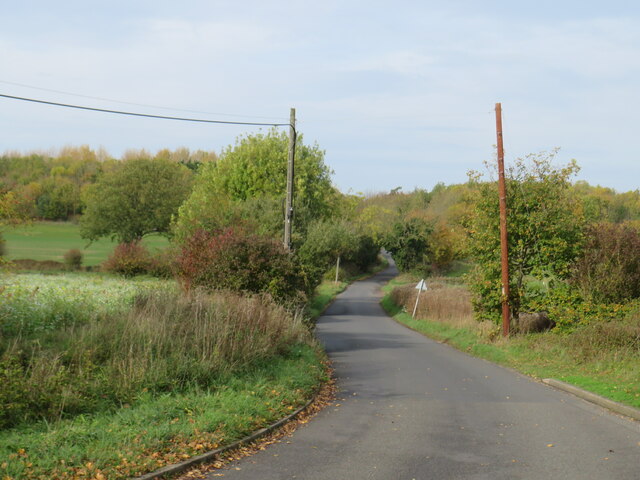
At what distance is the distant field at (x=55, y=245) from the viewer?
8106cm

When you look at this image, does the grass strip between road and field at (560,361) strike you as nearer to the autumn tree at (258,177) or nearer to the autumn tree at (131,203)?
the autumn tree at (258,177)

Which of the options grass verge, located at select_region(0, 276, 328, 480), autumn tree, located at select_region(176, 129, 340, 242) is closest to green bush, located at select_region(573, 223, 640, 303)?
grass verge, located at select_region(0, 276, 328, 480)

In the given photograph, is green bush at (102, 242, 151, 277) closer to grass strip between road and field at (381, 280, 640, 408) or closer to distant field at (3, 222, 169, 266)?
grass strip between road and field at (381, 280, 640, 408)

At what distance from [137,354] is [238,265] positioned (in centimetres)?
901

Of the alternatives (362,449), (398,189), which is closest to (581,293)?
(362,449)

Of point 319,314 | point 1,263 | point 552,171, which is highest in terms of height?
point 552,171

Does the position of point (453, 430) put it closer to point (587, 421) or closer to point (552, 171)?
point (587, 421)

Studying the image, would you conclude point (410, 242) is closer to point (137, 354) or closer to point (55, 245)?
point (55, 245)

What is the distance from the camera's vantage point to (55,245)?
96.3m

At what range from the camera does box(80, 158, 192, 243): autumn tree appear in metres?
76.6

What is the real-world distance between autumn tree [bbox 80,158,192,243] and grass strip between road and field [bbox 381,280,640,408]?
2129 inches

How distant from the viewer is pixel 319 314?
45562 millimetres

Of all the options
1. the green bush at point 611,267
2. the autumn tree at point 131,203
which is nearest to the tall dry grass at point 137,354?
the green bush at point 611,267

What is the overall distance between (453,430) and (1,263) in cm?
896
